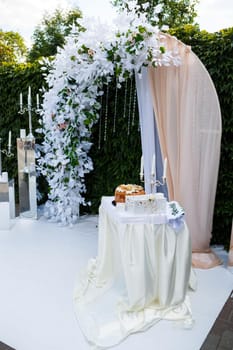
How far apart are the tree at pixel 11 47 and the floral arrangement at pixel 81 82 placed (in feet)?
37.5

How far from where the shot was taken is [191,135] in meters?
2.69

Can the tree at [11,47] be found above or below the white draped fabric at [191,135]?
above

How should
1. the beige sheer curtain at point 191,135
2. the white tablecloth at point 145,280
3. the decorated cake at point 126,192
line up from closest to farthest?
1. the white tablecloth at point 145,280
2. the decorated cake at point 126,192
3. the beige sheer curtain at point 191,135

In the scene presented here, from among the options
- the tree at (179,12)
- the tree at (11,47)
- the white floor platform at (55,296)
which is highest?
the tree at (179,12)

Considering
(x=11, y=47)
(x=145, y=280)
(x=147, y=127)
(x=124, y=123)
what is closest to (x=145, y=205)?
(x=145, y=280)

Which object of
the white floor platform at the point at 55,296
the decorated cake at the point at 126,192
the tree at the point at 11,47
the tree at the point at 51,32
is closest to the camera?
the white floor platform at the point at 55,296

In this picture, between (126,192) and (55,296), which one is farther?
(55,296)

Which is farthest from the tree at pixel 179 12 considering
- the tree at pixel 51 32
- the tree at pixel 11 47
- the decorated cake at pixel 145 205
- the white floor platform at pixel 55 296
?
the decorated cake at pixel 145 205

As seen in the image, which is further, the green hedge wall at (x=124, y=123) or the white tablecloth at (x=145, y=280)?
the green hedge wall at (x=124, y=123)

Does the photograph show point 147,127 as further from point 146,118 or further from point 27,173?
point 27,173

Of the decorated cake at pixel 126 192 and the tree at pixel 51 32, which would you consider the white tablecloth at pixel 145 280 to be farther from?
the tree at pixel 51 32

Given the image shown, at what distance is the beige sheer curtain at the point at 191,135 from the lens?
2.64 metres

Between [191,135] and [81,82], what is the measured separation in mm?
1441

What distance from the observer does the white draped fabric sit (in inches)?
104
